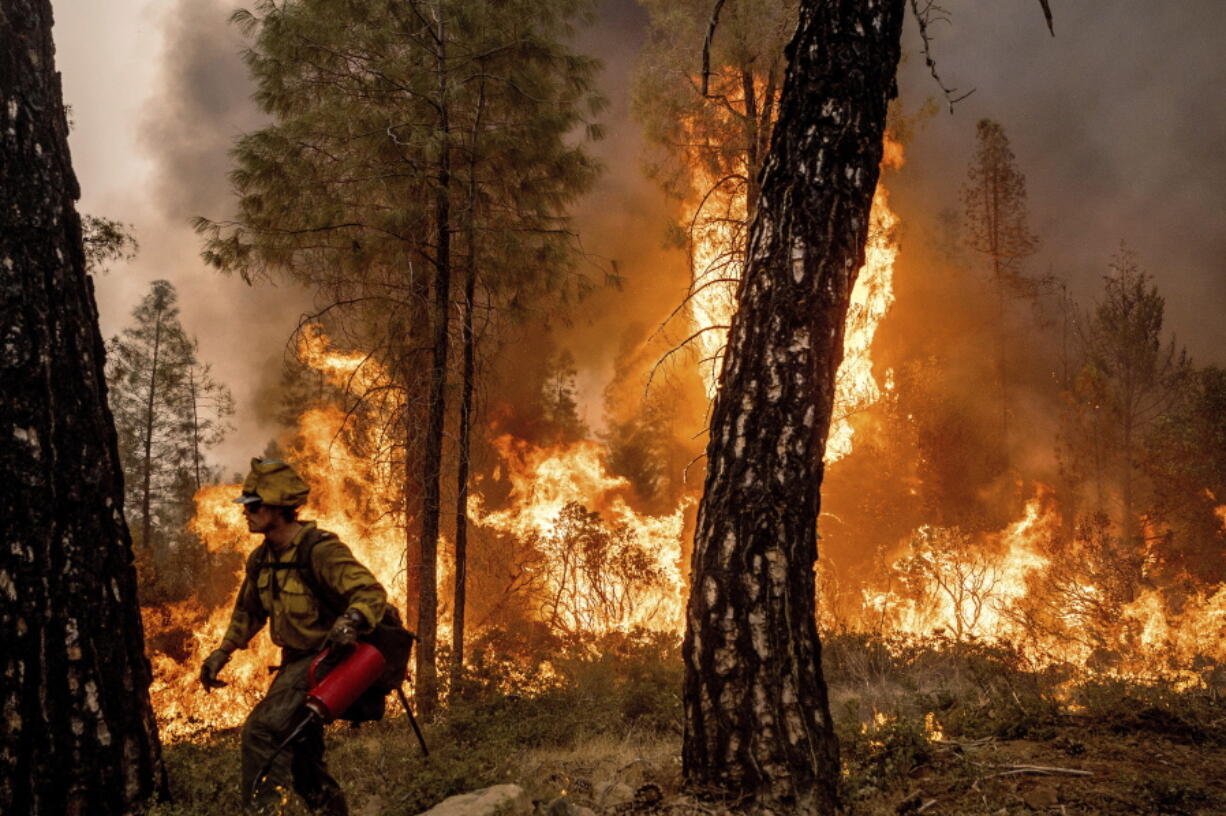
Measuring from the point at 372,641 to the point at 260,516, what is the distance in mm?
1006

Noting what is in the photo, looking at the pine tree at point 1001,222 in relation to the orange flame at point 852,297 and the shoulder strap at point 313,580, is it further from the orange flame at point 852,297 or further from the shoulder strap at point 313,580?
the shoulder strap at point 313,580

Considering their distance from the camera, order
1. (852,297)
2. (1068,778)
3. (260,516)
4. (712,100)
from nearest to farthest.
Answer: (1068,778)
(260,516)
(712,100)
(852,297)

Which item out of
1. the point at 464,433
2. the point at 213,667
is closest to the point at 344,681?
the point at 213,667

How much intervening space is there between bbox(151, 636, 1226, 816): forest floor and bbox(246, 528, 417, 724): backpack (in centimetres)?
57

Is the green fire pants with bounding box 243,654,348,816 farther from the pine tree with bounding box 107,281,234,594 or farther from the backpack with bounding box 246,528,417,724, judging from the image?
the pine tree with bounding box 107,281,234,594

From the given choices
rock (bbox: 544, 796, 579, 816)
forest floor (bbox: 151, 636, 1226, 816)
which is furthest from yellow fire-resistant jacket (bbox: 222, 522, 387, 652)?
rock (bbox: 544, 796, 579, 816)

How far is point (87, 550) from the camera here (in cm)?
321

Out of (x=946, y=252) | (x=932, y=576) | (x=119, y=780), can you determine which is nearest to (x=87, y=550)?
(x=119, y=780)

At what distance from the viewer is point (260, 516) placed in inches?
165

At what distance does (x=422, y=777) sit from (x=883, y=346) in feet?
94.5

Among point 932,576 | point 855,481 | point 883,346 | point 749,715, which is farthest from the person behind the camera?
point 883,346

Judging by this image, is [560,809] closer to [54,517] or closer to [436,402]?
[54,517]

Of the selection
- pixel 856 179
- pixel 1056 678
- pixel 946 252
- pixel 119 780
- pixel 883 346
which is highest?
pixel 946 252

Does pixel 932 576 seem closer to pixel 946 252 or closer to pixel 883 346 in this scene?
pixel 883 346
